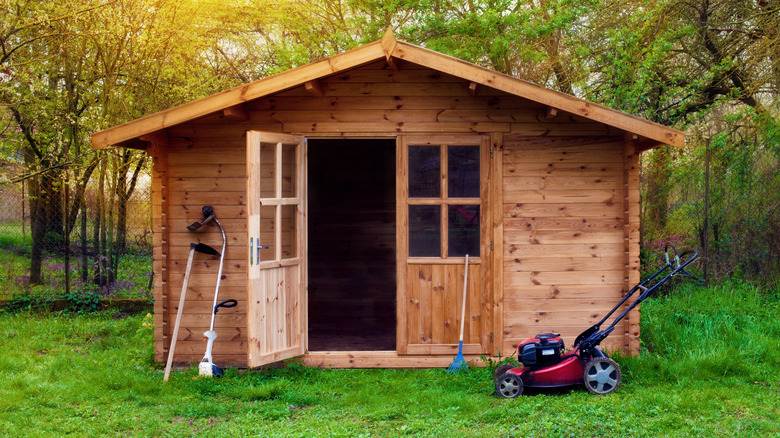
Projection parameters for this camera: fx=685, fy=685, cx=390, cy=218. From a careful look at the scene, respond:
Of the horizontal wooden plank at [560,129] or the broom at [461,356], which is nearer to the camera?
the broom at [461,356]

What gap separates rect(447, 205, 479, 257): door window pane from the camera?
609 centimetres

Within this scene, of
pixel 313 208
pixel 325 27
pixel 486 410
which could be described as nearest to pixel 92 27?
pixel 313 208

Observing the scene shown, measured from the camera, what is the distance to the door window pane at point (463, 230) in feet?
20.0

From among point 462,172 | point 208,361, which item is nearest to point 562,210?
point 462,172

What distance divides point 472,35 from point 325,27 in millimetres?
3222

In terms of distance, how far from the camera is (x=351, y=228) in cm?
918

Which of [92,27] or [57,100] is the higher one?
[92,27]

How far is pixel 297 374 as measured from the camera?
230 inches

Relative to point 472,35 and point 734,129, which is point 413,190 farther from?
point 472,35

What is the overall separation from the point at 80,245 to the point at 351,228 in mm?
3555

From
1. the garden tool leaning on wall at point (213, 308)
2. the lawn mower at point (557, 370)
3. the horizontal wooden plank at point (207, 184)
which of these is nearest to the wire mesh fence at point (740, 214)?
the lawn mower at point (557, 370)

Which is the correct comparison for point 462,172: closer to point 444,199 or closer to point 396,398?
point 444,199

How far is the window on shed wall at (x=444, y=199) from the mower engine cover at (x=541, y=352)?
3.91 feet

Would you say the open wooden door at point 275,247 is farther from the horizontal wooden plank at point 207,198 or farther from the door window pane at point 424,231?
the door window pane at point 424,231
